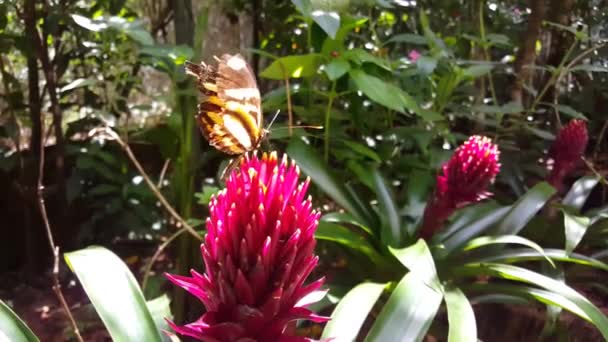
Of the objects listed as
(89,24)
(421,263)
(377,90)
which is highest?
(89,24)

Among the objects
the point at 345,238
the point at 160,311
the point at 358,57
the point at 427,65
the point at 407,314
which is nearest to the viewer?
the point at 407,314

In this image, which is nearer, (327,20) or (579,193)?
(327,20)

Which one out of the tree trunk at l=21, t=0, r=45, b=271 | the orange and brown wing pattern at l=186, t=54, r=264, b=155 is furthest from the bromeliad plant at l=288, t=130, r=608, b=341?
the tree trunk at l=21, t=0, r=45, b=271

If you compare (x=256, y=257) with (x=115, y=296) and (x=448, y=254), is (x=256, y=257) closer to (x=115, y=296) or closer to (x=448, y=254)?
(x=115, y=296)

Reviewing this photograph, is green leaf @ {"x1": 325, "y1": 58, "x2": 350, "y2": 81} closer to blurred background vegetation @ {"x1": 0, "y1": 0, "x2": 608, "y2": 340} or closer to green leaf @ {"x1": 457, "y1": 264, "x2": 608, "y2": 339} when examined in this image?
blurred background vegetation @ {"x1": 0, "y1": 0, "x2": 608, "y2": 340}

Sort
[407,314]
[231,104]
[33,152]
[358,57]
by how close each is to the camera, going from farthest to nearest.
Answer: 1. [33,152]
2. [358,57]
3. [407,314]
4. [231,104]

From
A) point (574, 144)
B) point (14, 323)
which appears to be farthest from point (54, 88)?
point (574, 144)

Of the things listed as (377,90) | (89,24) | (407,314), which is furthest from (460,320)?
(89,24)

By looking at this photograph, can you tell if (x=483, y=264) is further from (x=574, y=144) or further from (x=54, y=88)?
(x=54, y=88)
